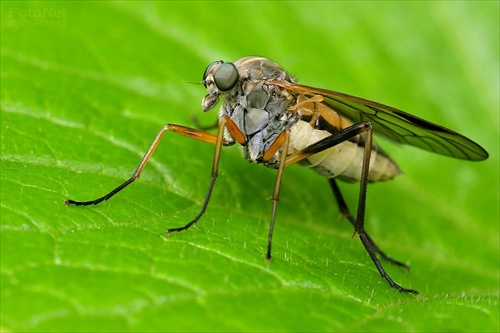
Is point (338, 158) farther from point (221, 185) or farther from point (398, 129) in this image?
point (221, 185)

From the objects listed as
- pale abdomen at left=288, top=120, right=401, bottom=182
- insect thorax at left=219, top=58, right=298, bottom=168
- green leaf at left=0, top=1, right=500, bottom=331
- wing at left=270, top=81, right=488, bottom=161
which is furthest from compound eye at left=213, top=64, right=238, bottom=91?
green leaf at left=0, top=1, right=500, bottom=331

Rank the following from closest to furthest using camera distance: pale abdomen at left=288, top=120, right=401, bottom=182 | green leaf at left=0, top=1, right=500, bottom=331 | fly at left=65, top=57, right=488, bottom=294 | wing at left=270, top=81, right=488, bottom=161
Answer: green leaf at left=0, top=1, right=500, bottom=331 → wing at left=270, top=81, right=488, bottom=161 → fly at left=65, top=57, right=488, bottom=294 → pale abdomen at left=288, top=120, right=401, bottom=182

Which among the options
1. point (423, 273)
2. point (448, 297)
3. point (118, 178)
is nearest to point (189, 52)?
point (118, 178)

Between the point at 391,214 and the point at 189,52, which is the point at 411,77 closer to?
the point at 391,214

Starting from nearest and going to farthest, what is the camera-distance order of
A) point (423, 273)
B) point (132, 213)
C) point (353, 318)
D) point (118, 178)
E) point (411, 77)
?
point (353, 318)
point (132, 213)
point (118, 178)
point (423, 273)
point (411, 77)

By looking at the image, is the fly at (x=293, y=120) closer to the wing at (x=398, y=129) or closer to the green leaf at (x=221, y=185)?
the wing at (x=398, y=129)

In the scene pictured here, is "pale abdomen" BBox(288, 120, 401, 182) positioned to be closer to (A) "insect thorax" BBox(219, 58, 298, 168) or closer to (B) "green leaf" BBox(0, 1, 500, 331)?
(A) "insect thorax" BBox(219, 58, 298, 168)

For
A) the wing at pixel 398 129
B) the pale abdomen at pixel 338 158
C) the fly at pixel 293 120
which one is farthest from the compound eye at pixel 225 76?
the pale abdomen at pixel 338 158
